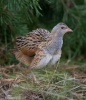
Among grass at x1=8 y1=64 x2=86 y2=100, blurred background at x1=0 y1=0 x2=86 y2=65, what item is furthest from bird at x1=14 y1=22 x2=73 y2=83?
blurred background at x1=0 y1=0 x2=86 y2=65

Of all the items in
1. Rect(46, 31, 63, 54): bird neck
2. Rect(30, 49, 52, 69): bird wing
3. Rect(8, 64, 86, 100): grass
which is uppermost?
Rect(46, 31, 63, 54): bird neck

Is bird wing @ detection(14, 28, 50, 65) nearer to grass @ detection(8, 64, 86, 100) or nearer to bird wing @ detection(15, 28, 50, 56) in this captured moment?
bird wing @ detection(15, 28, 50, 56)

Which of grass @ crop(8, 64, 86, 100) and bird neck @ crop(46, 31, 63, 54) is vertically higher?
bird neck @ crop(46, 31, 63, 54)

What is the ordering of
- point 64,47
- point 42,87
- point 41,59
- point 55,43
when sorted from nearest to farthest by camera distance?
1. point 42,87
2. point 41,59
3. point 55,43
4. point 64,47

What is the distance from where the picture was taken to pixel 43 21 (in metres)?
7.86

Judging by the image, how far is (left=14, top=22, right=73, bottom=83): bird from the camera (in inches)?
211

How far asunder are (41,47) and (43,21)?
250 centimetres

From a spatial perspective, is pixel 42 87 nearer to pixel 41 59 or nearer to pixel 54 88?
pixel 54 88

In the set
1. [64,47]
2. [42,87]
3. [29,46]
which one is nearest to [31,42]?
[29,46]

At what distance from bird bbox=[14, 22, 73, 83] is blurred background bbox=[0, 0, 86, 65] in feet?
1.66

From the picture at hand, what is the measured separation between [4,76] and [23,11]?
1009 millimetres

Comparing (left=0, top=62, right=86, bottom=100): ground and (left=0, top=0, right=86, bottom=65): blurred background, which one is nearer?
(left=0, top=62, right=86, bottom=100): ground

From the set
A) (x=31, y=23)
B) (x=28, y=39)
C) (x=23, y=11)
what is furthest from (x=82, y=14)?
(x=28, y=39)

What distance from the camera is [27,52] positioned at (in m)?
5.57
